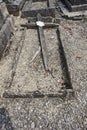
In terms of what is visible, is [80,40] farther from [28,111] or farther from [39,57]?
[28,111]

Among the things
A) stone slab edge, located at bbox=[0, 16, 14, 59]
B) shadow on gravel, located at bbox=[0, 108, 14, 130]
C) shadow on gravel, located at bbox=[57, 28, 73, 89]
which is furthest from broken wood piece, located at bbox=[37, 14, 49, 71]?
shadow on gravel, located at bbox=[0, 108, 14, 130]

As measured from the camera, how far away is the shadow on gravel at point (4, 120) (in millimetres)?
3663

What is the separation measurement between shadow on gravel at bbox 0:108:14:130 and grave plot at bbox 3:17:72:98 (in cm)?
39

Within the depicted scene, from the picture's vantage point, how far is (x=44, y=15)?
8.39 metres

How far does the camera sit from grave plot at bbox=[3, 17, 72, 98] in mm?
4195

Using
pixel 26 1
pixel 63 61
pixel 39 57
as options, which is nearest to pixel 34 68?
pixel 39 57

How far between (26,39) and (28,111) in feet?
11.5

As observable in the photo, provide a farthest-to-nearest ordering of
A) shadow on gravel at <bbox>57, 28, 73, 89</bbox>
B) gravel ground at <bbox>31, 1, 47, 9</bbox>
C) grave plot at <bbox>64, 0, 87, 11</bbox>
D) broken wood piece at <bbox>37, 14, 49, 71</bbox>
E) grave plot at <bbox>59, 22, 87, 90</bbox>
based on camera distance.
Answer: gravel ground at <bbox>31, 1, 47, 9</bbox> < grave plot at <bbox>64, 0, 87, 11</bbox> < broken wood piece at <bbox>37, 14, 49, 71</bbox> < grave plot at <bbox>59, 22, 87, 90</bbox> < shadow on gravel at <bbox>57, 28, 73, 89</bbox>

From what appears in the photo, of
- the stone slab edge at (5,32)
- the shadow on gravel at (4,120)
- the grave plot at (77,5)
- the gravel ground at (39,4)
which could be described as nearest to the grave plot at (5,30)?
the stone slab edge at (5,32)

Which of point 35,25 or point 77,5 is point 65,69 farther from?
point 77,5

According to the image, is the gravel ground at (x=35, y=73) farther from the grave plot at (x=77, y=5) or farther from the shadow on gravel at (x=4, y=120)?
the grave plot at (x=77, y=5)

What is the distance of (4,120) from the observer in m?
3.81

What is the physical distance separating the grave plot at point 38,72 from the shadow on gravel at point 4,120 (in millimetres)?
394

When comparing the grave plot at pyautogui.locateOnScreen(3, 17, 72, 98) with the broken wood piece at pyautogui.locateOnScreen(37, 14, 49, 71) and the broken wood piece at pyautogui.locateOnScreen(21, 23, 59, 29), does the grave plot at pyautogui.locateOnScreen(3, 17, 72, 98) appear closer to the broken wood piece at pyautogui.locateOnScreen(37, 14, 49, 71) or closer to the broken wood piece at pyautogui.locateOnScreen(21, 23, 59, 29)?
the broken wood piece at pyautogui.locateOnScreen(37, 14, 49, 71)
